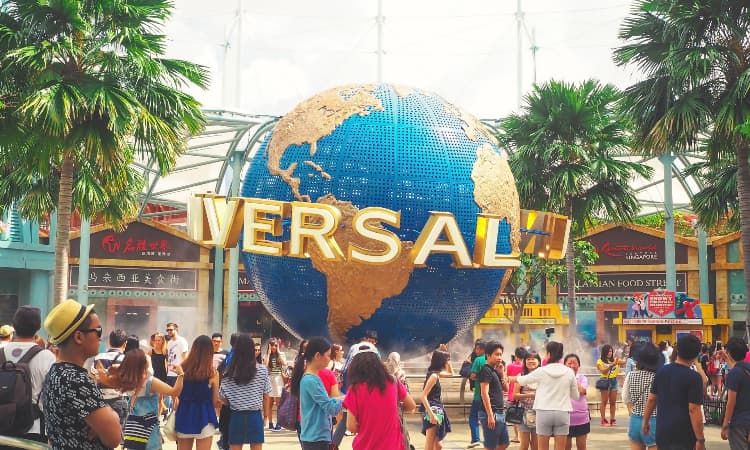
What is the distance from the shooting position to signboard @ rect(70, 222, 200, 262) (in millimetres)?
41566

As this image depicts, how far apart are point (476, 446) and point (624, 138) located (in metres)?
13.1

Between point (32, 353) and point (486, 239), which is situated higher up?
point (486, 239)

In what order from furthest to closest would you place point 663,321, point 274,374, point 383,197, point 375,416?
point 663,321
point 274,374
point 383,197
point 375,416

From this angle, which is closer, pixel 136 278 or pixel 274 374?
pixel 274 374

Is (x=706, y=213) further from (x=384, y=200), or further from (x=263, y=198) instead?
(x=263, y=198)

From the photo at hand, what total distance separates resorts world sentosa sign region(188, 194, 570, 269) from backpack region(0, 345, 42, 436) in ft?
23.4

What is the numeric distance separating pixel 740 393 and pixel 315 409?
3.69 metres

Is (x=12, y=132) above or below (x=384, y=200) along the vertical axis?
above

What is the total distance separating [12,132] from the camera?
46.6 feet

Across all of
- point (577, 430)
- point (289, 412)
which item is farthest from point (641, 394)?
point (289, 412)

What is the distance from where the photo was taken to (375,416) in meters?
6.30

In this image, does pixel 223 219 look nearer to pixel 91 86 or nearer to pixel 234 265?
pixel 91 86

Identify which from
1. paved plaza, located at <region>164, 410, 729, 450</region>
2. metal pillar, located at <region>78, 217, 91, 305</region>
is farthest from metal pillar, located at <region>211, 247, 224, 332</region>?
paved plaza, located at <region>164, 410, 729, 450</region>

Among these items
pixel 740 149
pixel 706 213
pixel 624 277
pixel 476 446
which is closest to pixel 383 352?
pixel 476 446
